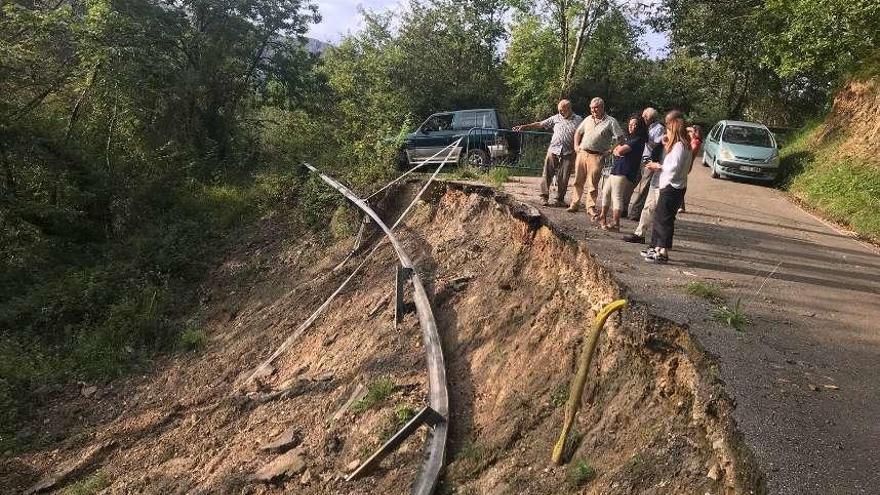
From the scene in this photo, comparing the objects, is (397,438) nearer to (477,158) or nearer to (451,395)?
(451,395)

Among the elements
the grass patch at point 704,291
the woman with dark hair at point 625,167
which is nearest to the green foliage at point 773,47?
the woman with dark hair at point 625,167

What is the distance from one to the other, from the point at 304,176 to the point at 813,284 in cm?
1177

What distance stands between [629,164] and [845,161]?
9.64 metres

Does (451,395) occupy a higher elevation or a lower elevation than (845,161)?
lower

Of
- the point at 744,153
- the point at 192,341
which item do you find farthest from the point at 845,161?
the point at 192,341

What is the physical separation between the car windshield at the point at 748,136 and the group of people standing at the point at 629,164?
880 cm

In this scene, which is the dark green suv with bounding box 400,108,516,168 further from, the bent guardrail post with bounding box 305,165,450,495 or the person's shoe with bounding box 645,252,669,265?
the person's shoe with bounding box 645,252,669,265

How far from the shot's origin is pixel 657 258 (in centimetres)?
650

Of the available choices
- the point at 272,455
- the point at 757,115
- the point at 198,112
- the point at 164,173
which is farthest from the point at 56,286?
the point at 757,115

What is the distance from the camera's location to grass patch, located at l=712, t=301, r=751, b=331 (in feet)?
15.8

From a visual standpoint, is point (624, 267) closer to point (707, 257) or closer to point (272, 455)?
point (707, 257)

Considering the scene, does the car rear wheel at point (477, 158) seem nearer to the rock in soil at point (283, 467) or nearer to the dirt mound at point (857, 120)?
the rock in soil at point (283, 467)

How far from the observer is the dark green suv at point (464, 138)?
1320 cm

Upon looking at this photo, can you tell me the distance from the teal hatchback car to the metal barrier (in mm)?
5374
